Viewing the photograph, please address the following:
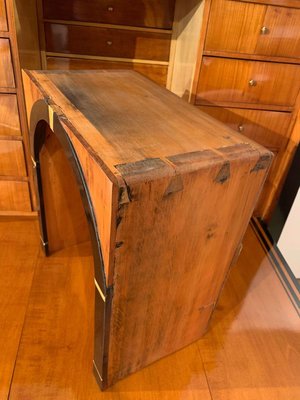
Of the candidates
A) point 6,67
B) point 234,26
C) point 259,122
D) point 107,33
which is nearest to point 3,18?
point 6,67

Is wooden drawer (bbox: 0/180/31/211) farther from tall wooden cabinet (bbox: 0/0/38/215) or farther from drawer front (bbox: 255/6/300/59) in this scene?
drawer front (bbox: 255/6/300/59)

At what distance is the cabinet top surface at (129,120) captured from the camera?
0.68m

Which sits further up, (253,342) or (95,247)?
(95,247)

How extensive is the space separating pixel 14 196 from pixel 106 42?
77 centimetres

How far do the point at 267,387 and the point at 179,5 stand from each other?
1.42m

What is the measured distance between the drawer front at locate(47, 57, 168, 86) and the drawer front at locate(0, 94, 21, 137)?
33cm

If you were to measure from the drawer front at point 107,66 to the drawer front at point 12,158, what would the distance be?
0.40 meters

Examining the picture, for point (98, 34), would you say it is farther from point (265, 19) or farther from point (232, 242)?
point (232, 242)

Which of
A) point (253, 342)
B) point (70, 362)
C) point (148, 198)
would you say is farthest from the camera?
point (253, 342)

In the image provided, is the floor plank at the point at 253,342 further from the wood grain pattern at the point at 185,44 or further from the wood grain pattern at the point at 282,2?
the wood grain pattern at the point at 282,2

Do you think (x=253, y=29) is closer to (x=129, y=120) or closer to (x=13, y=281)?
(x=129, y=120)

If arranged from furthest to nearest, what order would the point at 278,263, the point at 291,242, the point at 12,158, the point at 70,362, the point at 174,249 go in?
the point at 291,242
the point at 278,263
the point at 12,158
the point at 70,362
the point at 174,249

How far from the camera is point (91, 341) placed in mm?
1050

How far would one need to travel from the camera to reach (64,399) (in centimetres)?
90
